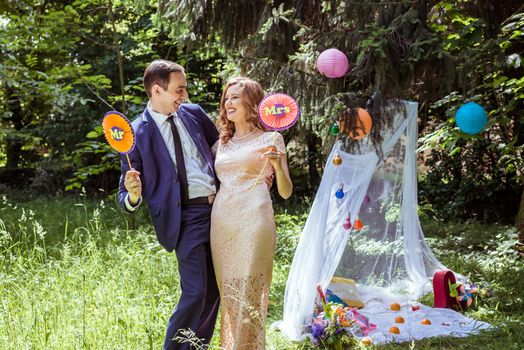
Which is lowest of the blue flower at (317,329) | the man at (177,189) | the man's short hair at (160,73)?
the blue flower at (317,329)

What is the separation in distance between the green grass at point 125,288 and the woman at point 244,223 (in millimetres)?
408

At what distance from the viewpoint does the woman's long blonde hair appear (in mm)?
2699

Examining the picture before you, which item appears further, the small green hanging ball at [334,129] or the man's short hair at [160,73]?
the small green hanging ball at [334,129]

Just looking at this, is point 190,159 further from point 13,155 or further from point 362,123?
point 13,155

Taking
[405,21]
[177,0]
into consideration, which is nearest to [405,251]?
[405,21]

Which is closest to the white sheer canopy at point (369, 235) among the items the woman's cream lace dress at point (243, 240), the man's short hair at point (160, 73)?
the woman's cream lace dress at point (243, 240)

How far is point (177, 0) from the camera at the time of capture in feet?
19.3

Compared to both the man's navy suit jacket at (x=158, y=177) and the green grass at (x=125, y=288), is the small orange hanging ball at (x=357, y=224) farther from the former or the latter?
the man's navy suit jacket at (x=158, y=177)

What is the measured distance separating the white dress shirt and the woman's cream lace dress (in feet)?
0.20

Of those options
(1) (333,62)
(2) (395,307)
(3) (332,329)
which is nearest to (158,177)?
(3) (332,329)

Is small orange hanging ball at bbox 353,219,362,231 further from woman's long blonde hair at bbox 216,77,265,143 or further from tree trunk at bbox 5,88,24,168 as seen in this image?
tree trunk at bbox 5,88,24,168

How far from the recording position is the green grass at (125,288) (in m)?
2.73

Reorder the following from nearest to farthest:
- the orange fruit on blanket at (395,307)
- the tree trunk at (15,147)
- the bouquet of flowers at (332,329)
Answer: the bouquet of flowers at (332,329) → the orange fruit on blanket at (395,307) → the tree trunk at (15,147)

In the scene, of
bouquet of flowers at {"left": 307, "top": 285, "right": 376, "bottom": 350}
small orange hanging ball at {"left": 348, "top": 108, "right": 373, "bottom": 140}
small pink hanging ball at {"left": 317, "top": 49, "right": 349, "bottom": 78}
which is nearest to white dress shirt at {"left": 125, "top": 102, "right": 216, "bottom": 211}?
bouquet of flowers at {"left": 307, "top": 285, "right": 376, "bottom": 350}
